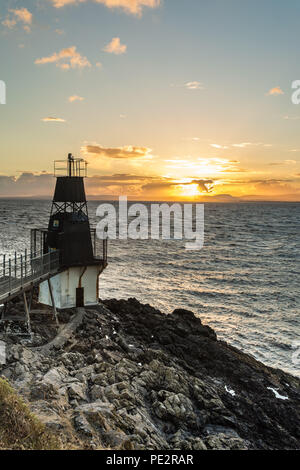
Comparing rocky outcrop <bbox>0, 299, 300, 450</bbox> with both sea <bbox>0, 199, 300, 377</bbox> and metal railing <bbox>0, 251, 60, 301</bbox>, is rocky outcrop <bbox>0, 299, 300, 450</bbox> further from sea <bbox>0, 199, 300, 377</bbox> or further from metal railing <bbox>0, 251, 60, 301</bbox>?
sea <bbox>0, 199, 300, 377</bbox>

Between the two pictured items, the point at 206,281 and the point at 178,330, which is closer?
the point at 178,330

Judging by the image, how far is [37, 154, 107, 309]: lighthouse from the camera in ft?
77.1

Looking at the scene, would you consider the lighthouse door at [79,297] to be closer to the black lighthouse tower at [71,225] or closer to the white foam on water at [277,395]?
the black lighthouse tower at [71,225]

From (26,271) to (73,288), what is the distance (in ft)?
14.2

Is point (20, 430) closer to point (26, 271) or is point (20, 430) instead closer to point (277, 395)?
point (26, 271)

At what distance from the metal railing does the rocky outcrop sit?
8.06ft

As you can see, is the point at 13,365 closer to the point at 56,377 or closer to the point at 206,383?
the point at 56,377

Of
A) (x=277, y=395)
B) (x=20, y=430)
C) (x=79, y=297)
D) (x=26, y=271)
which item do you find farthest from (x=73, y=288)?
(x=20, y=430)

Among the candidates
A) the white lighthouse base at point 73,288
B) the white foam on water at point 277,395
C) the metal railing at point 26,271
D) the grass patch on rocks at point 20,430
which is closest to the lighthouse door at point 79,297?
the white lighthouse base at point 73,288

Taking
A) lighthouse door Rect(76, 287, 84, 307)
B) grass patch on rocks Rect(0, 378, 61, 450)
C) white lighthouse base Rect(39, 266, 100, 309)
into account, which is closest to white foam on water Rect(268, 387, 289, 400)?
white lighthouse base Rect(39, 266, 100, 309)

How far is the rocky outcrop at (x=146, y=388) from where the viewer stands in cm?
1140

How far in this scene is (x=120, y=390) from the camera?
1390cm
